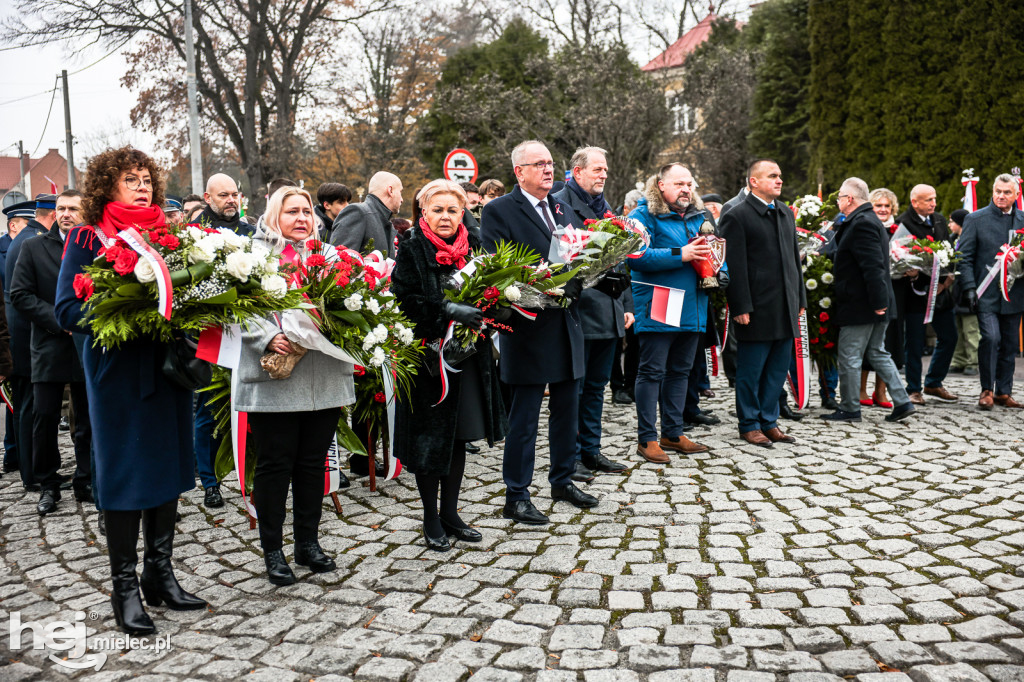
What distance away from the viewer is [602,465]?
6.27 metres

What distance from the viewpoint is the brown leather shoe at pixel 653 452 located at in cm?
644

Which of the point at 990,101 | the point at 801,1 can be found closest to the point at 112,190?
the point at 990,101

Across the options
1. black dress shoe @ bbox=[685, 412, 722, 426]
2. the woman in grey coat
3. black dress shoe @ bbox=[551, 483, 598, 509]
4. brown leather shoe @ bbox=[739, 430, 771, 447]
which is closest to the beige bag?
the woman in grey coat

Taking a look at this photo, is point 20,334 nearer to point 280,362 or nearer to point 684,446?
point 280,362

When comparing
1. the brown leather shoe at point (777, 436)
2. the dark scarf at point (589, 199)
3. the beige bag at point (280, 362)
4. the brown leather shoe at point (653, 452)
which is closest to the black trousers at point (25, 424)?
the beige bag at point (280, 362)

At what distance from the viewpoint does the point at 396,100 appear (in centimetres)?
2816

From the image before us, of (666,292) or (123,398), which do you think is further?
(666,292)

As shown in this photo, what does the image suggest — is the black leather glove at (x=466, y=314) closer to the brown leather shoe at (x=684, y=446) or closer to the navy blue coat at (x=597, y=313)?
the navy blue coat at (x=597, y=313)

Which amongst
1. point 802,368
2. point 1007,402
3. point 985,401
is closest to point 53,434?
point 802,368

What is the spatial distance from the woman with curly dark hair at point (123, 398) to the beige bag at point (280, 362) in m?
0.43

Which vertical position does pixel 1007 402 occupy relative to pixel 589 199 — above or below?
below

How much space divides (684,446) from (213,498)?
358 centimetres

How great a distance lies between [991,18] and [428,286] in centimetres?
1479

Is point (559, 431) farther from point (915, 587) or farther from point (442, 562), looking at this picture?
point (915, 587)
